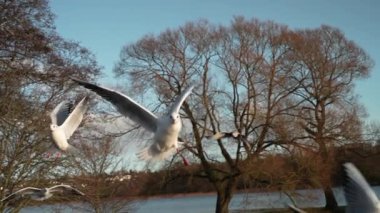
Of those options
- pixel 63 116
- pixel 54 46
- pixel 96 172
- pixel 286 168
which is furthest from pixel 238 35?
pixel 63 116

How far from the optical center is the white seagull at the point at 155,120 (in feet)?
33.6

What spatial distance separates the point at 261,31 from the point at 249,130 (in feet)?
15.1

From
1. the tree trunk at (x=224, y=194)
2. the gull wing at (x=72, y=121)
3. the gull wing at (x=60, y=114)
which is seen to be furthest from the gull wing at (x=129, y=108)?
the tree trunk at (x=224, y=194)

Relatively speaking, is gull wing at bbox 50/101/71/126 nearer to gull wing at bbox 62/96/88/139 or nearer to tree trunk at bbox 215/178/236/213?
gull wing at bbox 62/96/88/139

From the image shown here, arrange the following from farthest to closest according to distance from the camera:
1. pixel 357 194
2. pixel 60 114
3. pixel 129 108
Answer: pixel 60 114 < pixel 129 108 < pixel 357 194

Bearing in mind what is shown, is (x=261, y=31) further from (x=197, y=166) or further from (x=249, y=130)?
(x=197, y=166)

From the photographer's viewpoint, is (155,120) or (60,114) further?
(60,114)

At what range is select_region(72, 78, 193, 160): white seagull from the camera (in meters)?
10.2

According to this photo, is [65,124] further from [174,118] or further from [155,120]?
[174,118]

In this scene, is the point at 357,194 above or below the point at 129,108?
below

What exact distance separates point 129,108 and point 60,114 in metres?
2.44

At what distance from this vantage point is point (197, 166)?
99.5ft

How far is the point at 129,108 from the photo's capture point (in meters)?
11.2

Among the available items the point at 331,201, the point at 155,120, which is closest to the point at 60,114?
the point at 155,120
